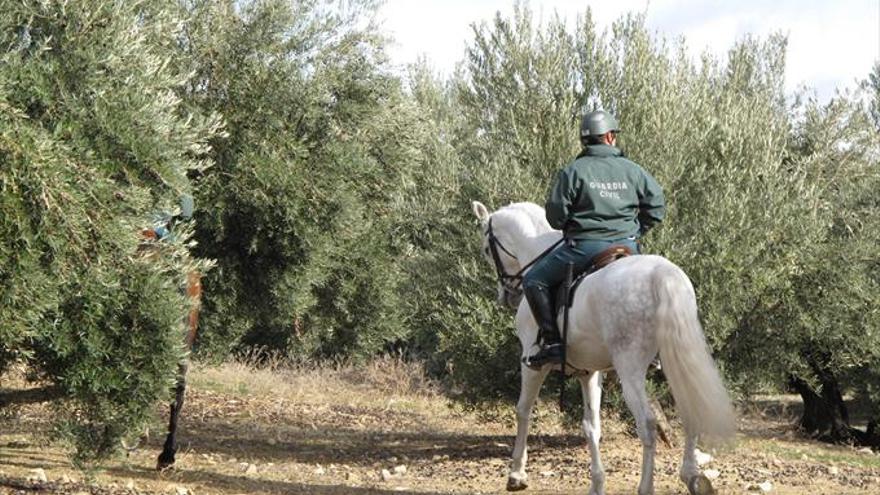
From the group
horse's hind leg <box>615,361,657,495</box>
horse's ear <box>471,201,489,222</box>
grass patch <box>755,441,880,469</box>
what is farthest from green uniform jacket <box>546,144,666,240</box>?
grass patch <box>755,441,880,469</box>

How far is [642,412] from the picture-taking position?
8.80m

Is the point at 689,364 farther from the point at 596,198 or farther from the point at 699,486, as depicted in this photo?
the point at 596,198

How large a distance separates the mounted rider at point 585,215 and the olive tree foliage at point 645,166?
4.61 m

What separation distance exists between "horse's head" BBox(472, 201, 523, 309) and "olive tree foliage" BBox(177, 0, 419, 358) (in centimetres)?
493

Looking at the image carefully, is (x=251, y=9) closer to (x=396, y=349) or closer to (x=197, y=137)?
(x=197, y=137)

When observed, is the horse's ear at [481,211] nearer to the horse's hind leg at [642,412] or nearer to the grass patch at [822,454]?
the horse's hind leg at [642,412]

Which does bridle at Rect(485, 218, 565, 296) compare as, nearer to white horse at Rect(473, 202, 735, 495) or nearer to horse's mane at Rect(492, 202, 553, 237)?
horse's mane at Rect(492, 202, 553, 237)

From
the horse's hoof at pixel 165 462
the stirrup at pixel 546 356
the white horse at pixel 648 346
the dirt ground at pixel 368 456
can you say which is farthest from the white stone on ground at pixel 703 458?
the horse's hoof at pixel 165 462

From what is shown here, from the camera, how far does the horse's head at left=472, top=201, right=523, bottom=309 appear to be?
36.8ft

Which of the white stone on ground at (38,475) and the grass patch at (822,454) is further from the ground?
the grass patch at (822,454)

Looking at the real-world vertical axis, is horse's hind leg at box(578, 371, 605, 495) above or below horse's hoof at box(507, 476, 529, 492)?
above

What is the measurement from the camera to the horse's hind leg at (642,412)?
8789 millimetres

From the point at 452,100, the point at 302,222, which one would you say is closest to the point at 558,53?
the point at 302,222

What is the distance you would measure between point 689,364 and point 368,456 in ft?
26.5
